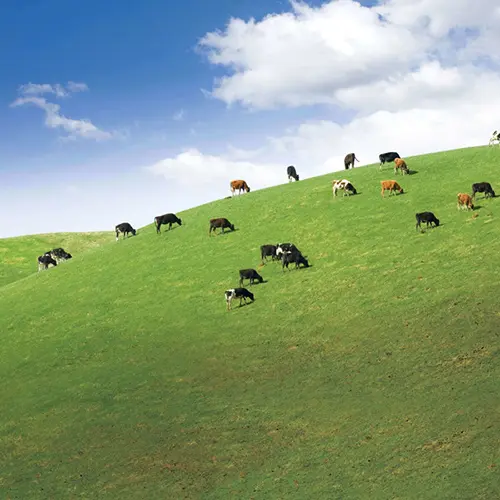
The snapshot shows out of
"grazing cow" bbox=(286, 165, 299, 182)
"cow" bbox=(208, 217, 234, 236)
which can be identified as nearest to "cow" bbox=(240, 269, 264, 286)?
"cow" bbox=(208, 217, 234, 236)

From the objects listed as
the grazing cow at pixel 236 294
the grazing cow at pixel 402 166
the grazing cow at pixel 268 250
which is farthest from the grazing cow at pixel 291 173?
the grazing cow at pixel 236 294

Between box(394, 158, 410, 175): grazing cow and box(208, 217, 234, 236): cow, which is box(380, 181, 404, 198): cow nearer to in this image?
box(394, 158, 410, 175): grazing cow

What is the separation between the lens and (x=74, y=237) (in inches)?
3967

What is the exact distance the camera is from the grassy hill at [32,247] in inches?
3214

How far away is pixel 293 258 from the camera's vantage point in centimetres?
4312

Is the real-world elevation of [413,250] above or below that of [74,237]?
Answer: below

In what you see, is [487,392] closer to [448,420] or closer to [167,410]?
[448,420]

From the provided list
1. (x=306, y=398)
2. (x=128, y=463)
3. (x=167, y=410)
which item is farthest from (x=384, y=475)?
(x=167, y=410)

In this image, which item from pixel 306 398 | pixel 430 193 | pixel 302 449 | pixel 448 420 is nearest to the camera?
pixel 448 420

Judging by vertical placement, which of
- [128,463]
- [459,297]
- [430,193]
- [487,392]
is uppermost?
[430,193]

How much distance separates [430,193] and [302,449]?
35.2 meters

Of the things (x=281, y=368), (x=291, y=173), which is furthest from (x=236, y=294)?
(x=291, y=173)

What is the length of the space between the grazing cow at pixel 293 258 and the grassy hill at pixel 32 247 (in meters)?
49.3

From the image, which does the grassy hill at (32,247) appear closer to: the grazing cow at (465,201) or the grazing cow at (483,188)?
the grazing cow at (465,201)
